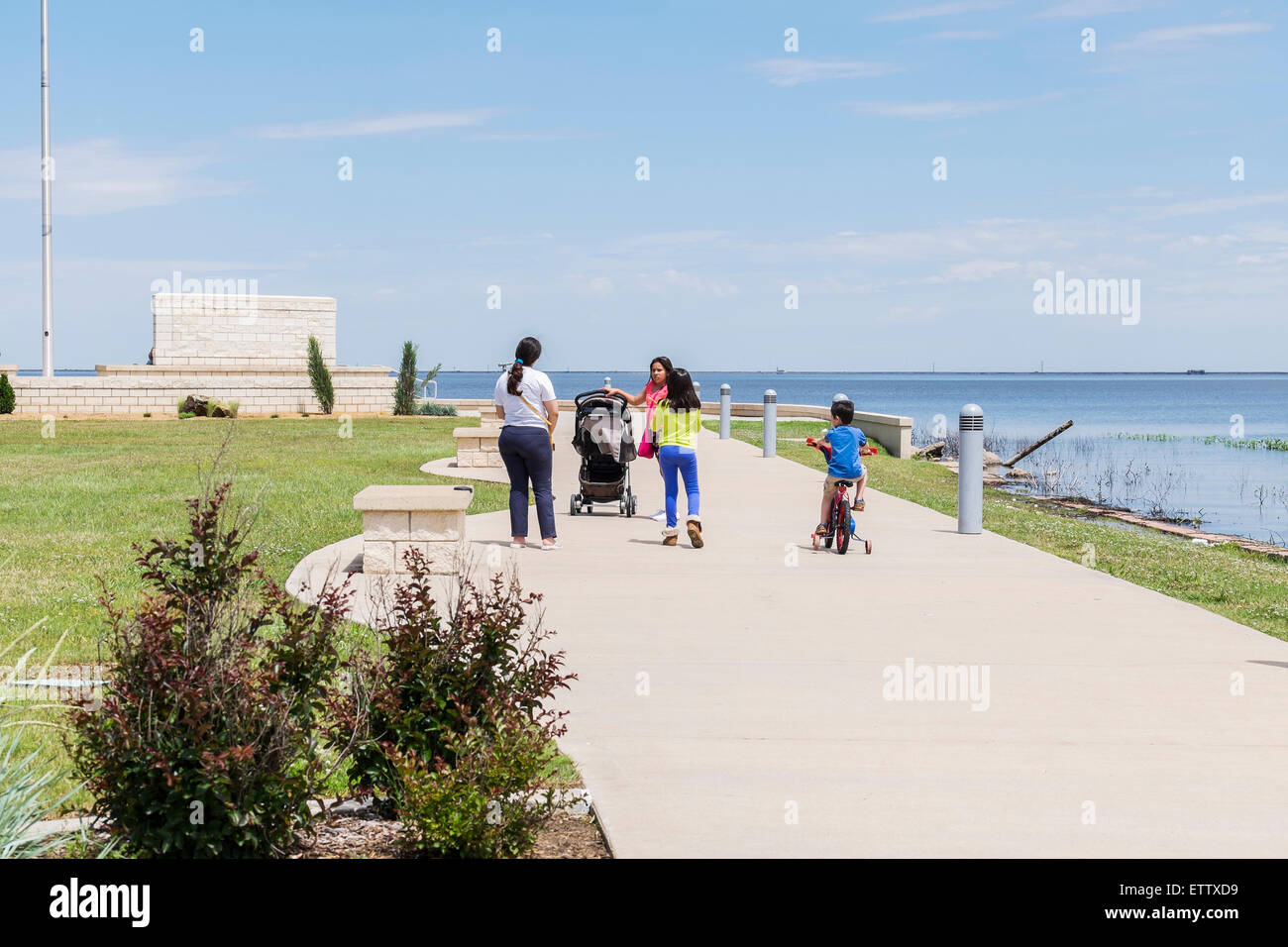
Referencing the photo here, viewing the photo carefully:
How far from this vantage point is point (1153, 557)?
13336mm

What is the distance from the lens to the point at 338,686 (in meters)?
5.11

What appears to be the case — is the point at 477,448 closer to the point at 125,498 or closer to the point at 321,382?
the point at 125,498

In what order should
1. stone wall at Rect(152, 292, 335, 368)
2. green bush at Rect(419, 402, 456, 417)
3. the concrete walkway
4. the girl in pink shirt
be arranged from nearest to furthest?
the concrete walkway
the girl in pink shirt
green bush at Rect(419, 402, 456, 417)
stone wall at Rect(152, 292, 335, 368)

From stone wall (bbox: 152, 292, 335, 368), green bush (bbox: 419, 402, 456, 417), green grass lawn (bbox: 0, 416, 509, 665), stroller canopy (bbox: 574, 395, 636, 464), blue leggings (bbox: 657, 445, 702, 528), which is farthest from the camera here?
stone wall (bbox: 152, 292, 335, 368)

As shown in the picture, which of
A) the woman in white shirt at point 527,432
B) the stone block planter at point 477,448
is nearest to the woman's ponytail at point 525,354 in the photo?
the woman in white shirt at point 527,432

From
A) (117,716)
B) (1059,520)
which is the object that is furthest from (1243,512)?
(117,716)

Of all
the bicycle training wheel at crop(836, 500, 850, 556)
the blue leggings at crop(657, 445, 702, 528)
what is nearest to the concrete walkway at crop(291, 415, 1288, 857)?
the bicycle training wheel at crop(836, 500, 850, 556)

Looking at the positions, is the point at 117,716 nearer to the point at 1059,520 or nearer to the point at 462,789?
the point at 462,789

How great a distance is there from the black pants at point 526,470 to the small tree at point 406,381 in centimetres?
3013

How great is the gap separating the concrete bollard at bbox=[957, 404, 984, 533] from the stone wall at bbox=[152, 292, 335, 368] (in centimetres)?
3542

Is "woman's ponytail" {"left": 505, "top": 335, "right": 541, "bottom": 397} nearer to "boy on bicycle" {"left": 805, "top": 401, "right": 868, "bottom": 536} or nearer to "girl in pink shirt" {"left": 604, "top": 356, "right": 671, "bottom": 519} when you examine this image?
"girl in pink shirt" {"left": 604, "top": 356, "right": 671, "bottom": 519}

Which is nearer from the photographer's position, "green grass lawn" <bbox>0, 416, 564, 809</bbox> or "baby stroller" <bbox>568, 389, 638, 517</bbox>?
"green grass lawn" <bbox>0, 416, 564, 809</bbox>

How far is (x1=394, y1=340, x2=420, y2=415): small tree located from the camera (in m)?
41.8
